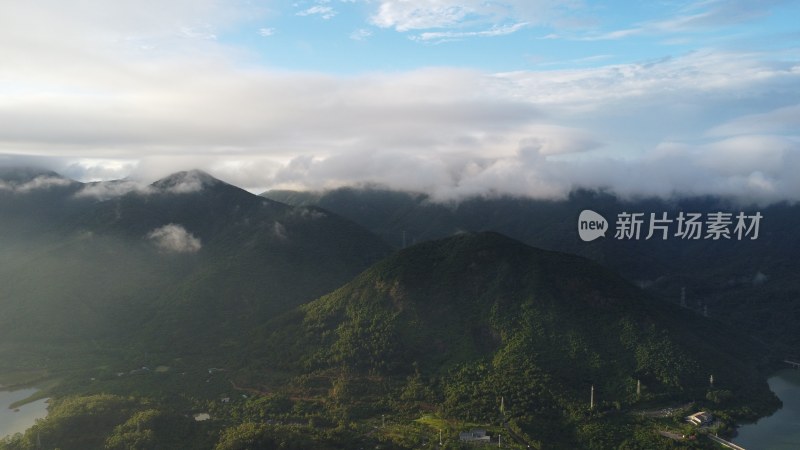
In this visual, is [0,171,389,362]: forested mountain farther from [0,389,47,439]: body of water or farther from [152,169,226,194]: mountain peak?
[0,389,47,439]: body of water

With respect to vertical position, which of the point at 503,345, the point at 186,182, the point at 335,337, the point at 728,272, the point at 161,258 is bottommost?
the point at 335,337

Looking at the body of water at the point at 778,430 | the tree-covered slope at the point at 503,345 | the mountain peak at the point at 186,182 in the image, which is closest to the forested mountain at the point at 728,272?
the body of water at the point at 778,430

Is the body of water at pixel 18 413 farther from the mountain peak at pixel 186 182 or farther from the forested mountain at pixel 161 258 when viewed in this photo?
the mountain peak at pixel 186 182

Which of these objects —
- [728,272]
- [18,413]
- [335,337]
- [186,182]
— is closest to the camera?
[18,413]

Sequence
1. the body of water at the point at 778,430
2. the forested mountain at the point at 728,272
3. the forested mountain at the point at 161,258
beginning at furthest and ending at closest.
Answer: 1. the forested mountain at the point at 728,272
2. the forested mountain at the point at 161,258
3. the body of water at the point at 778,430

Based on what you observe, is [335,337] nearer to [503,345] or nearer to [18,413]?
[503,345]

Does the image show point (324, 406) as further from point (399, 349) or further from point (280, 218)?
point (280, 218)

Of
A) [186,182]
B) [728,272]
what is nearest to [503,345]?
[186,182]
